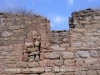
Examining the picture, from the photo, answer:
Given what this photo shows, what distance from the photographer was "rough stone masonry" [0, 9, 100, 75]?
189 inches

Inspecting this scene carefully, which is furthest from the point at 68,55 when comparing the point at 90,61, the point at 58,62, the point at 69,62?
the point at 90,61

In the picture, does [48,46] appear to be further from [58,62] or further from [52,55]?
[58,62]

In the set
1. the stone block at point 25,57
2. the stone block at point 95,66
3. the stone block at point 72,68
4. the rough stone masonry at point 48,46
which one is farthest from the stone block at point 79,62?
the stone block at point 25,57

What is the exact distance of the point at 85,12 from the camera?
5.37 meters

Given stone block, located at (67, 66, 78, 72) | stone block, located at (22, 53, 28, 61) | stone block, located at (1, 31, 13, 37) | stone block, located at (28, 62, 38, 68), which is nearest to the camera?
stone block, located at (67, 66, 78, 72)

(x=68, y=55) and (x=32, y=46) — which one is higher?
(x=32, y=46)

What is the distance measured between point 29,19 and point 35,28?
0.96ft

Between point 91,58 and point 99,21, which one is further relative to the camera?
point 99,21

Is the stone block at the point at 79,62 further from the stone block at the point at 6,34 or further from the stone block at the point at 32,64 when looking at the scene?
the stone block at the point at 6,34

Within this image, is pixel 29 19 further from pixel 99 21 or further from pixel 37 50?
pixel 99 21

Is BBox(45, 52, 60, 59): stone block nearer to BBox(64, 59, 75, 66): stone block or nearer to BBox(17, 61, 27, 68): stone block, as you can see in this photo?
BBox(64, 59, 75, 66): stone block

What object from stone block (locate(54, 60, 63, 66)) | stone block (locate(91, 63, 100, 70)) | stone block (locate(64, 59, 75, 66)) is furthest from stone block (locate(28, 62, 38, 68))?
stone block (locate(91, 63, 100, 70))

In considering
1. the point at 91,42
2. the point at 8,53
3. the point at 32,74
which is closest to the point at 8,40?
the point at 8,53

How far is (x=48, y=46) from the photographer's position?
200 inches
